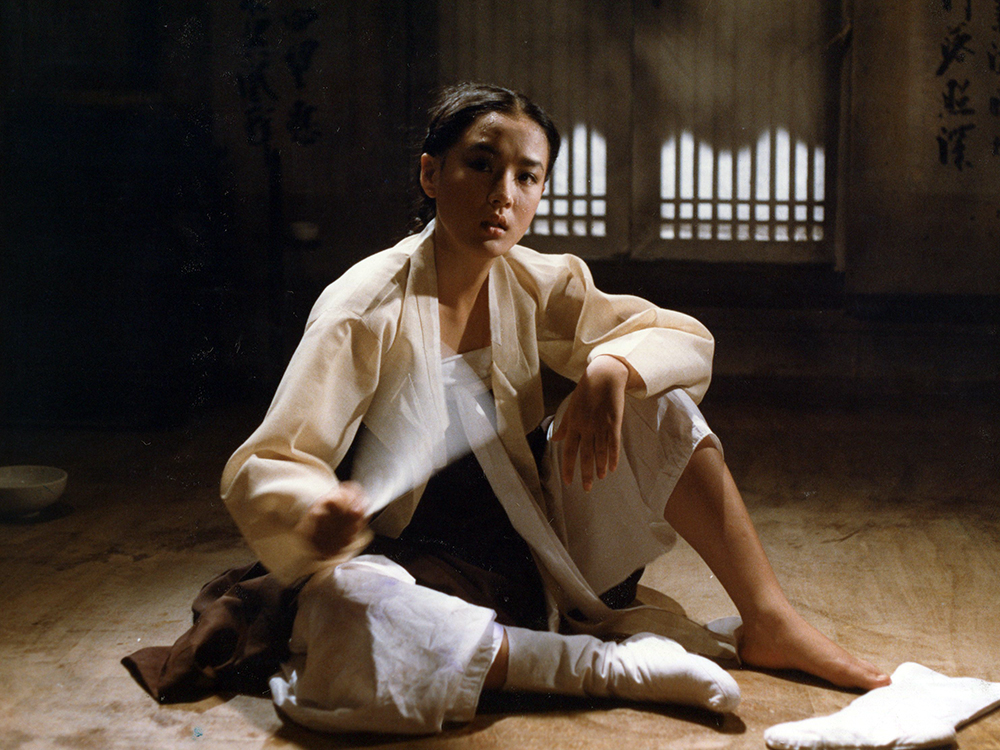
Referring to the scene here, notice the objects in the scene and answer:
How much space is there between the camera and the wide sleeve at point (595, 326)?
1783 mm

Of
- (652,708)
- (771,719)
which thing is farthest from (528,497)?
(771,719)

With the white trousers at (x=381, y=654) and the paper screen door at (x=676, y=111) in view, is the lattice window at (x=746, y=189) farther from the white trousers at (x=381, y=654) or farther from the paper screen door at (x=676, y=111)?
the white trousers at (x=381, y=654)

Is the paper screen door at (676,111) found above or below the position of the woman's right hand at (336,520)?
above

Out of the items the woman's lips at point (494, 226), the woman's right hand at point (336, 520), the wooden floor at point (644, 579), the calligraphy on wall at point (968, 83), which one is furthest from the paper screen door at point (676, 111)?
the woman's right hand at point (336, 520)

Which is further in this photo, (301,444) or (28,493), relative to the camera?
(28,493)

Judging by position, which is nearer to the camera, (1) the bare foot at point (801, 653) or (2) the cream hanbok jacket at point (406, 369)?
(2) the cream hanbok jacket at point (406, 369)

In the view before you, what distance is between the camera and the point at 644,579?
2258mm

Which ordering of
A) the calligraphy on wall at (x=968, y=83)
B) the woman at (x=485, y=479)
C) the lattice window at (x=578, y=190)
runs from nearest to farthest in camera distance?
1. the woman at (x=485, y=479)
2. the calligraphy on wall at (x=968, y=83)
3. the lattice window at (x=578, y=190)

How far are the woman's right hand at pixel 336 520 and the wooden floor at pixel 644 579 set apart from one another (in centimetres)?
34

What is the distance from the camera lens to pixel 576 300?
1.89 metres

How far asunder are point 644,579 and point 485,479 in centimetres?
62

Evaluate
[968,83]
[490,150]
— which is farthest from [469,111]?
[968,83]

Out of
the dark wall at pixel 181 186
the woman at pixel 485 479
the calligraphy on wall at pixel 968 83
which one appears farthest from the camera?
the calligraphy on wall at pixel 968 83

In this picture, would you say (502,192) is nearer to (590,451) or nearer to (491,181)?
(491,181)
